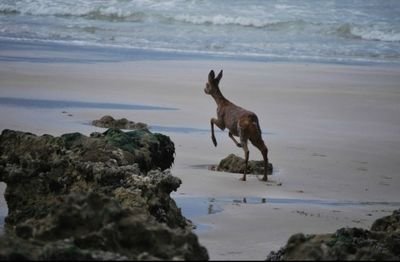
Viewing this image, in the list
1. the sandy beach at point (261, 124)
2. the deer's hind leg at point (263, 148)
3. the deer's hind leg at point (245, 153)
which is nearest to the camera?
the sandy beach at point (261, 124)

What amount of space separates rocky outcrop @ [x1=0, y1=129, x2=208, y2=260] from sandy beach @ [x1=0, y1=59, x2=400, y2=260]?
1.68 ft

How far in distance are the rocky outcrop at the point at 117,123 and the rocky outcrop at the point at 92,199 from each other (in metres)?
4.09

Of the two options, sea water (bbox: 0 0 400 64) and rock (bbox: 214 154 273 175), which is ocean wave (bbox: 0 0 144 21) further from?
rock (bbox: 214 154 273 175)

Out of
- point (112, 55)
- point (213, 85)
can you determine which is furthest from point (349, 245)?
point (112, 55)

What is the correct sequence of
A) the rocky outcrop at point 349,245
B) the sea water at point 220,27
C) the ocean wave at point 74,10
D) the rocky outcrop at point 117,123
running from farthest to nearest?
the ocean wave at point 74,10
the sea water at point 220,27
the rocky outcrop at point 117,123
the rocky outcrop at point 349,245

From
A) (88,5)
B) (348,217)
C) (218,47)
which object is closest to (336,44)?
(218,47)

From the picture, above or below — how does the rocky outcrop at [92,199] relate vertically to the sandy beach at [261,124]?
above

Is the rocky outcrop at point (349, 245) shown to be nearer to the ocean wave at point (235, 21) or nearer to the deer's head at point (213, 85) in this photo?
the deer's head at point (213, 85)

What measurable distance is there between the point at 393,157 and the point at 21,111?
5.00 meters

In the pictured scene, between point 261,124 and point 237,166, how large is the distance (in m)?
3.90

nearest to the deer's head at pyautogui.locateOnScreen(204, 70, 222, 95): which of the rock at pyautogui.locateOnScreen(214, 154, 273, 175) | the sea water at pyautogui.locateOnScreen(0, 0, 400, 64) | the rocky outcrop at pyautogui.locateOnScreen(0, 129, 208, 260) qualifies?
the rock at pyautogui.locateOnScreen(214, 154, 273, 175)

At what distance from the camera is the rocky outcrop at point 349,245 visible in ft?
14.2

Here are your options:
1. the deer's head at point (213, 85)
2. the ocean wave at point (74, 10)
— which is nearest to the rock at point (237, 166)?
the deer's head at point (213, 85)

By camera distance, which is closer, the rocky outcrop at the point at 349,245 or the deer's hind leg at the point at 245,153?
the rocky outcrop at the point at 349,245
